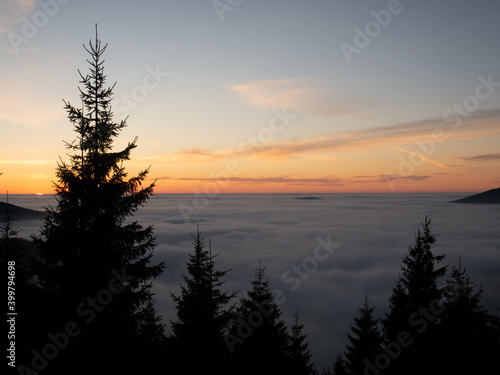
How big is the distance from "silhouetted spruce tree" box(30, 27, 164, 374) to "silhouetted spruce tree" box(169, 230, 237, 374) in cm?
344

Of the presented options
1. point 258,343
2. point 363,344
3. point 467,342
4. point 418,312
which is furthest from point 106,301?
point 363,344

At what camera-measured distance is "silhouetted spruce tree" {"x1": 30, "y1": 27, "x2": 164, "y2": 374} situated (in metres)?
9.46

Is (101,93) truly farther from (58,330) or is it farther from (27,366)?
(27,366)

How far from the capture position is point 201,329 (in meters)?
13.9

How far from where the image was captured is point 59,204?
1020cm

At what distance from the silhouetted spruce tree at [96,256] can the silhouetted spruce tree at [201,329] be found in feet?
11.3

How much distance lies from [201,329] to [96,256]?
657 cm

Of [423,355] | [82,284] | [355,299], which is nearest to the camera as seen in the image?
[82,284]

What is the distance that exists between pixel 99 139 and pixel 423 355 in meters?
20.3

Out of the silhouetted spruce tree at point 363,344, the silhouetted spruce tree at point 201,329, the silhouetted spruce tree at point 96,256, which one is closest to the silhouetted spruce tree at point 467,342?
the silhouetted spruce tree at point 363,344

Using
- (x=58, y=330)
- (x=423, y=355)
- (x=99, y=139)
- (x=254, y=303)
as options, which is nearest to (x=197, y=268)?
(x=254, y=303)

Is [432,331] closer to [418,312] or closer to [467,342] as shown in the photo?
[418,312]

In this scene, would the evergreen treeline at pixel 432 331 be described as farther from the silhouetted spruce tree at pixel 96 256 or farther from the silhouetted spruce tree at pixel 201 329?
the silhouetted spruce tree at pixel 96 256

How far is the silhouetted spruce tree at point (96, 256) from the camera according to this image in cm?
946
